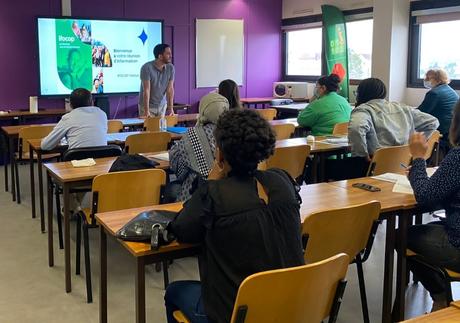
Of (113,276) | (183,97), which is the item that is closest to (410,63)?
(183,97)

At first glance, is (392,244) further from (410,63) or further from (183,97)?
(183,97)

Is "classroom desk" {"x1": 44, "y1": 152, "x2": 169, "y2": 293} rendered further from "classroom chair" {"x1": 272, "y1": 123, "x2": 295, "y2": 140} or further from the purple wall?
the purple wall

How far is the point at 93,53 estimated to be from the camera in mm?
7402

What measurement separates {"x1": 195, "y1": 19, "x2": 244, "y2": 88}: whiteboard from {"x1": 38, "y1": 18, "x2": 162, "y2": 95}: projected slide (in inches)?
33.0

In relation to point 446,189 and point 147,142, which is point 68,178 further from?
point 446,189

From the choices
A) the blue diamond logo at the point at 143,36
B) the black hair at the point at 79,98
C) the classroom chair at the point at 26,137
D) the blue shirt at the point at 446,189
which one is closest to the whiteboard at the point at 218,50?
the blue diamond logo at the point at 143,36

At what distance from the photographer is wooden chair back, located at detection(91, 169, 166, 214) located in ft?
9.52

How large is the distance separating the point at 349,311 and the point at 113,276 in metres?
1.49

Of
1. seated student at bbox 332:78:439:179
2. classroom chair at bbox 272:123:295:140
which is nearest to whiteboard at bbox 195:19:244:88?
classroom chair at bbox 272:123:295:140

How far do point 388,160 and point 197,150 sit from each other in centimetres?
146

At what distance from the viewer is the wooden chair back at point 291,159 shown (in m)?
3.79

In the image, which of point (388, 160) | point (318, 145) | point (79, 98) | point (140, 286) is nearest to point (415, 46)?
point (318, 145)

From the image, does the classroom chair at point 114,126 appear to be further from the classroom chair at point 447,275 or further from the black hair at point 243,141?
the black hair at point 243,141

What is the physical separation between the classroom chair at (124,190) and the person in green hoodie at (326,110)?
7.47 ft
